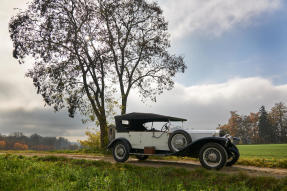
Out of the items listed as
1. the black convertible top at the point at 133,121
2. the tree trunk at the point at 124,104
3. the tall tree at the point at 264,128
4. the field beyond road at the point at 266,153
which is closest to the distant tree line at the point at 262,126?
the tall tree at the point at 264,128

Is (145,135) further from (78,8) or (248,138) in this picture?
(248,138)

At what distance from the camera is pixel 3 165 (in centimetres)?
916

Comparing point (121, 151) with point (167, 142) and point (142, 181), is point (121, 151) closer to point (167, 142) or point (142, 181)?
point (167, 142)

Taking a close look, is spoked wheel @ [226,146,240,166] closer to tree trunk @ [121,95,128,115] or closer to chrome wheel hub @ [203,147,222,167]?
chrome wheel hub @ [203,147,222,167]

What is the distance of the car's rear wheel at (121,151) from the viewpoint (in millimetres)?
10640

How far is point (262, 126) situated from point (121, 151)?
222 ft

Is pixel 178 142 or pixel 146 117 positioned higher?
pixel 146 117

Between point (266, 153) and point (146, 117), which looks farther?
point (266, 153)

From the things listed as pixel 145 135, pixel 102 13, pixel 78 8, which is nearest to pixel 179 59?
pixel 102 13

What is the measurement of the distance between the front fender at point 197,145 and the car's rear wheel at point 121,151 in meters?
2.65

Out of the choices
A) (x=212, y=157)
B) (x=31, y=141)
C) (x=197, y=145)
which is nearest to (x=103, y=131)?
(x=197, y=145)

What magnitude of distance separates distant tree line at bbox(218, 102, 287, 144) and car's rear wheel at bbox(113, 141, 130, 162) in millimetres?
62093

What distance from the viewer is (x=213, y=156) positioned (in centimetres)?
822

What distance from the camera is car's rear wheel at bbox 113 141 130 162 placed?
1064 cm
